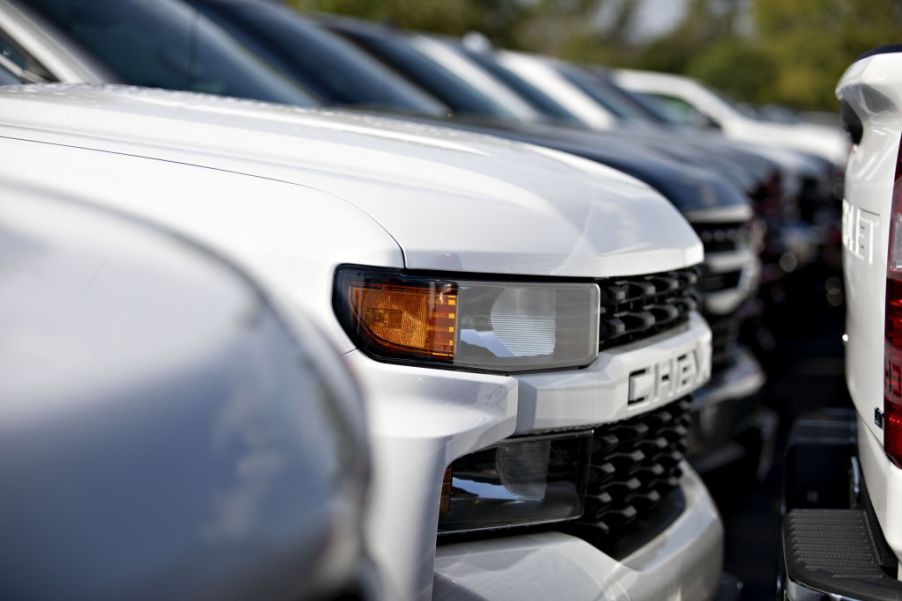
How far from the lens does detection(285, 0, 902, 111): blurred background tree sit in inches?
1198

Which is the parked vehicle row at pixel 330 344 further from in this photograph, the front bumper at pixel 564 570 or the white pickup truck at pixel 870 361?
the white pickup truck at pixel 870 361

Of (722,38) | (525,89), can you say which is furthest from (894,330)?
(722,38)

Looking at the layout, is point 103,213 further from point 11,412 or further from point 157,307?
point 11,412

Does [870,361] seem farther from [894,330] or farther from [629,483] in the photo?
[629,483]

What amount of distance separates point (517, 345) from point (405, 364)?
0.22 metres

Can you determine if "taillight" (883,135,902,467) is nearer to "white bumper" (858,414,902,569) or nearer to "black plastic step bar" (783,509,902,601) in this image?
"white bumper" (858,414,902,569)

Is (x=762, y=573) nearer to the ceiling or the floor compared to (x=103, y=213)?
nearer to the floor

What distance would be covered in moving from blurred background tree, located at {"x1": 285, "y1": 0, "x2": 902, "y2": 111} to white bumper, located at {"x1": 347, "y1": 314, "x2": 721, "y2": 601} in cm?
1866

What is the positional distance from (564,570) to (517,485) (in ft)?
0.57

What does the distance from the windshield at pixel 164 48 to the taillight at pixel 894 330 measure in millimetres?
2292

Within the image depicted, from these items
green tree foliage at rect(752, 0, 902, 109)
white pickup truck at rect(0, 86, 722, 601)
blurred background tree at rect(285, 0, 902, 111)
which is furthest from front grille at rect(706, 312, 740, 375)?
green tree foliage at rect(752, 0, 902, 109)

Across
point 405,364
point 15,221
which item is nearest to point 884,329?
point 405,364

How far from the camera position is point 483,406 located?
6.05 ft

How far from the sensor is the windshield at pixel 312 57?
4.93 metres
